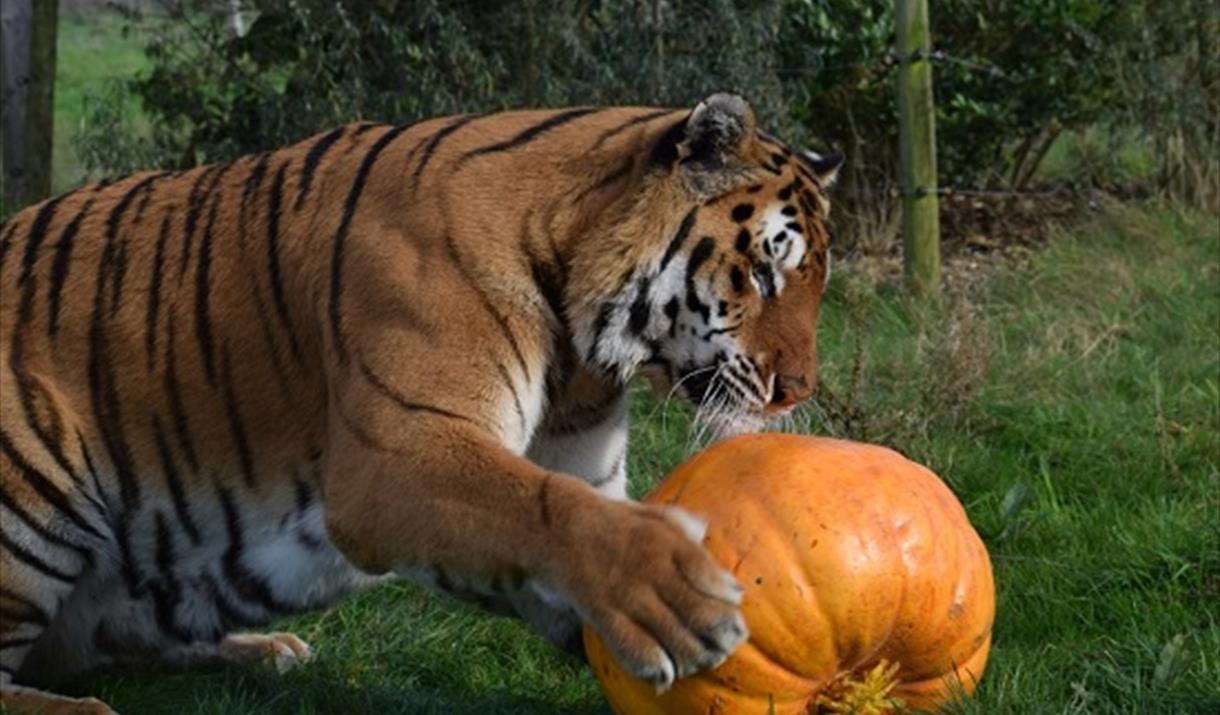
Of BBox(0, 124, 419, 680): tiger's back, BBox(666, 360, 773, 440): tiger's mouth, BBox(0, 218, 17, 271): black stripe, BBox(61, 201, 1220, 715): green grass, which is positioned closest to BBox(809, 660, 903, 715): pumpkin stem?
BBox(61, 201, 1220, 715): green grass

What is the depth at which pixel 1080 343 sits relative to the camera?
6660mm

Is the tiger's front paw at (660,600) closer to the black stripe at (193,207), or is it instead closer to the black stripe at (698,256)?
the black stripe at (698,256)

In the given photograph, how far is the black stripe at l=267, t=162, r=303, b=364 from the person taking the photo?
3.76 meters

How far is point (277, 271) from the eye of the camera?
3791 mm

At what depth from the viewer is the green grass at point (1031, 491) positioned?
154 inches

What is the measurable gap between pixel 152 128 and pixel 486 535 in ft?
17.0

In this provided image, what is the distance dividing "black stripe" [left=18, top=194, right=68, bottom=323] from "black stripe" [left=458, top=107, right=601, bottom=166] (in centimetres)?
100

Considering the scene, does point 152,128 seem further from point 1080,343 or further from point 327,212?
point 327,212

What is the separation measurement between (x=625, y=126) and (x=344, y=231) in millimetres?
576

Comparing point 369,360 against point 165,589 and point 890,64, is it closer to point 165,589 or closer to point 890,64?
point 165,589

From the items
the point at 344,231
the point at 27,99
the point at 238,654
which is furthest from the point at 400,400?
the point at 27,99

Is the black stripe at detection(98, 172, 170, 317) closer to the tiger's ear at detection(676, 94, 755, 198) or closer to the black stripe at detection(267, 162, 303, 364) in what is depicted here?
the black stripe at detection(267, 162, 303, 364)

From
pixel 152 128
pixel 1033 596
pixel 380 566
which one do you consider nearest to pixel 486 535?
pixel 380 566

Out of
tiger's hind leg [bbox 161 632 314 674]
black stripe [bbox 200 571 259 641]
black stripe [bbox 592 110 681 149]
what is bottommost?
tiger's hind leg [bbox 161 632 314 674]
